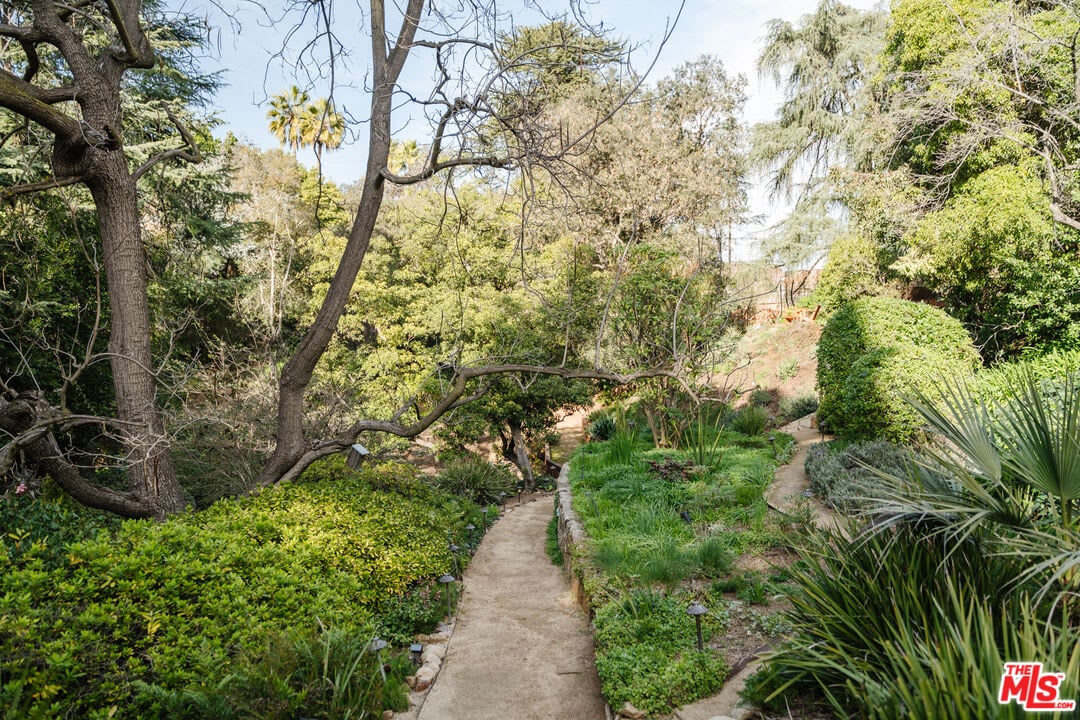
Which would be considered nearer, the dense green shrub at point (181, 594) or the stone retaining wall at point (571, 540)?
the dense green shrub at point (181, 594)

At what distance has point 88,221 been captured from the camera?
28.4 feet

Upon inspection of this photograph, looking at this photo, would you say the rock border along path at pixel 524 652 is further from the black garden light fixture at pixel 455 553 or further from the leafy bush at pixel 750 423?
the leafy bush at pixel 750 423

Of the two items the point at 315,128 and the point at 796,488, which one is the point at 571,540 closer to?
the point at 796,488

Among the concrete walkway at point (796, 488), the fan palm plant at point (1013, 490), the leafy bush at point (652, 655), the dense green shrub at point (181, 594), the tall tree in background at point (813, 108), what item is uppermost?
the tall tree in background at point (813, 108)

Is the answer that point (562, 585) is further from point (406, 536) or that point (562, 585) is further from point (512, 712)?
point (512, 712)

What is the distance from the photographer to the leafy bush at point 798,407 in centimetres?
1403

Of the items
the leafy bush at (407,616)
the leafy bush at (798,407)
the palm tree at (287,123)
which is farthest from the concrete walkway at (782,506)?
the palm tree at (287,123)

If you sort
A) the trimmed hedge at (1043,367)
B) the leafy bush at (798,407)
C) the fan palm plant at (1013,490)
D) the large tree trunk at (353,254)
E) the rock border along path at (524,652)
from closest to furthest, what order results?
the fan palm plant at (1013,490) < the rock border along path at (524,652) < the large tree trunk at (353,254) < the trimmed hedge at (1043,367) < the leafy bush at (798,407)

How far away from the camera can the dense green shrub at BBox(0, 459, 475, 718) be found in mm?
2488

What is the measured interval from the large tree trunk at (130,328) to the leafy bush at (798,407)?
13363 millimetres

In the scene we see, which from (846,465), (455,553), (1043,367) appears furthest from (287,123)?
(1043,367)

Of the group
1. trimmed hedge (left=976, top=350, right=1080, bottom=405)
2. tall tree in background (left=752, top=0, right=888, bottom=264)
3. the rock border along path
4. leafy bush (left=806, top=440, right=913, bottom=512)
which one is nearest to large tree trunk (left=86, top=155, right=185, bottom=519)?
the rock border along path

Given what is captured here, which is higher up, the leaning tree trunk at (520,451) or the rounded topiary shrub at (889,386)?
the rounded topiary shrub at (889,386)

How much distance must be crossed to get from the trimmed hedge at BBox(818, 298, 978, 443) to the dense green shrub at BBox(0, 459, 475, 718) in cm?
638
